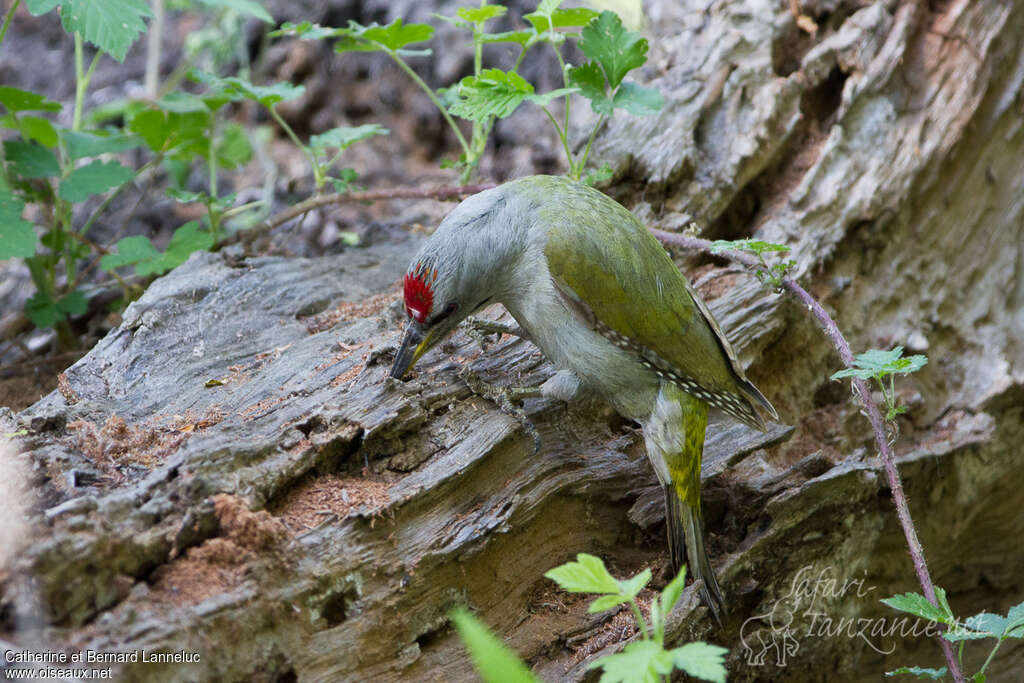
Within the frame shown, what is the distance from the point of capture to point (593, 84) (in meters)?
3.81

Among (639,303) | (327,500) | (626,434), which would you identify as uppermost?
(639,303)

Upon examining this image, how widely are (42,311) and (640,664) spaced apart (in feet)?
11.9

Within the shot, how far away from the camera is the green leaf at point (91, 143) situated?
421cm

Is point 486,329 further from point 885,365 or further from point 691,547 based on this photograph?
point 885,365

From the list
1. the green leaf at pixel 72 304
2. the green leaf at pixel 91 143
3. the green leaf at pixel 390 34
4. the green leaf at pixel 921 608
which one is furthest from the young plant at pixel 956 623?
the green leaf at pixel 91 143

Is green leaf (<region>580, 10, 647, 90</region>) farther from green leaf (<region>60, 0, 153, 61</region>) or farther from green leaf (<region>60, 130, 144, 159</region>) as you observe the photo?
green leaf (<region>60, 130, 144, 159</region>)

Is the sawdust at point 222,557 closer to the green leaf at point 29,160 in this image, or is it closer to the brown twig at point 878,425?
the brown twig at point 878,425

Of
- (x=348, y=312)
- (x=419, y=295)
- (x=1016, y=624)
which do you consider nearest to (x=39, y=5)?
(x=348, y=312)

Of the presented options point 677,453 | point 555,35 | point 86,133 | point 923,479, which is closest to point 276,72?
point 86,133

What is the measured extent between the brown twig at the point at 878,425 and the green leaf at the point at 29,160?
115 inches

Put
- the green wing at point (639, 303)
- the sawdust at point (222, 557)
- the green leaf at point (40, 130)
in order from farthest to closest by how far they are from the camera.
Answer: the green leaf at point (40, 130) < the green wing at point (639, 303) < the sawdust at point (222, 557)

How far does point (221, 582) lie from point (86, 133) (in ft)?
9.56

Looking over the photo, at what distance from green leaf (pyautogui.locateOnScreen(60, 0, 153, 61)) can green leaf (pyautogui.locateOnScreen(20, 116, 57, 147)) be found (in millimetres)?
1006

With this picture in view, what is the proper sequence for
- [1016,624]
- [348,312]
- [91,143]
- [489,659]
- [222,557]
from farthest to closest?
[91,143] < [348,312] < [1016,624] < [222,557] < [489,659]
